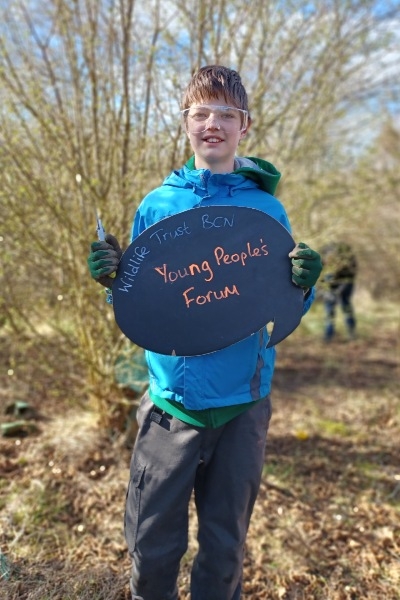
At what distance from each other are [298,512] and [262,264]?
5.80ft

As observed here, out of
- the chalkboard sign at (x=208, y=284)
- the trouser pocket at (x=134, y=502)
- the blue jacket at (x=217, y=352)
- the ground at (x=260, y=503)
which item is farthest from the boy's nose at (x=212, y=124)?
the ground at (x=260, y=503)

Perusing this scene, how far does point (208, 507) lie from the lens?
1.80 meters

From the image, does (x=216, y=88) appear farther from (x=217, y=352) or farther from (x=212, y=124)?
(x=217, y=352)

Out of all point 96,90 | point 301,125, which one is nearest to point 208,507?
point 96,90

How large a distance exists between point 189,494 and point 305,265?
2.81 feet

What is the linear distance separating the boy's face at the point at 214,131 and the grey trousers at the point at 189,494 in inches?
32.8

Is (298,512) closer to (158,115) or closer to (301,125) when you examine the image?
(158,115)

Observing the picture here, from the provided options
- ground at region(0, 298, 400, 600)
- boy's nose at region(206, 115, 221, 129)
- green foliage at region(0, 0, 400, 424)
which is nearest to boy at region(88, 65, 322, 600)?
boy's nose at region(206, 115, 221, 129)

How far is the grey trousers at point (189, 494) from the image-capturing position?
173 centimetres

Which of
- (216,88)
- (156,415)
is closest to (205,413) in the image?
(156,415)

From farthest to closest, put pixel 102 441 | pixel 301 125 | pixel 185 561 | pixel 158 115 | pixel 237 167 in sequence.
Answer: pixel 301 125, pixel 102 441, pixel 158 115, pixel 185 561, pixel 237 167

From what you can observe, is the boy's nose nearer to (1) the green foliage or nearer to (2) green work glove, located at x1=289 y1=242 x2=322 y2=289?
(2) green work glove, located at x1=289 y1=242 x2=322 y2=289

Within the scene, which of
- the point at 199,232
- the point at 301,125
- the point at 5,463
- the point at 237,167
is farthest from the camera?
the point at 301,125

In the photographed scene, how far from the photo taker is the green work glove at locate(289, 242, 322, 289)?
5.35ft
